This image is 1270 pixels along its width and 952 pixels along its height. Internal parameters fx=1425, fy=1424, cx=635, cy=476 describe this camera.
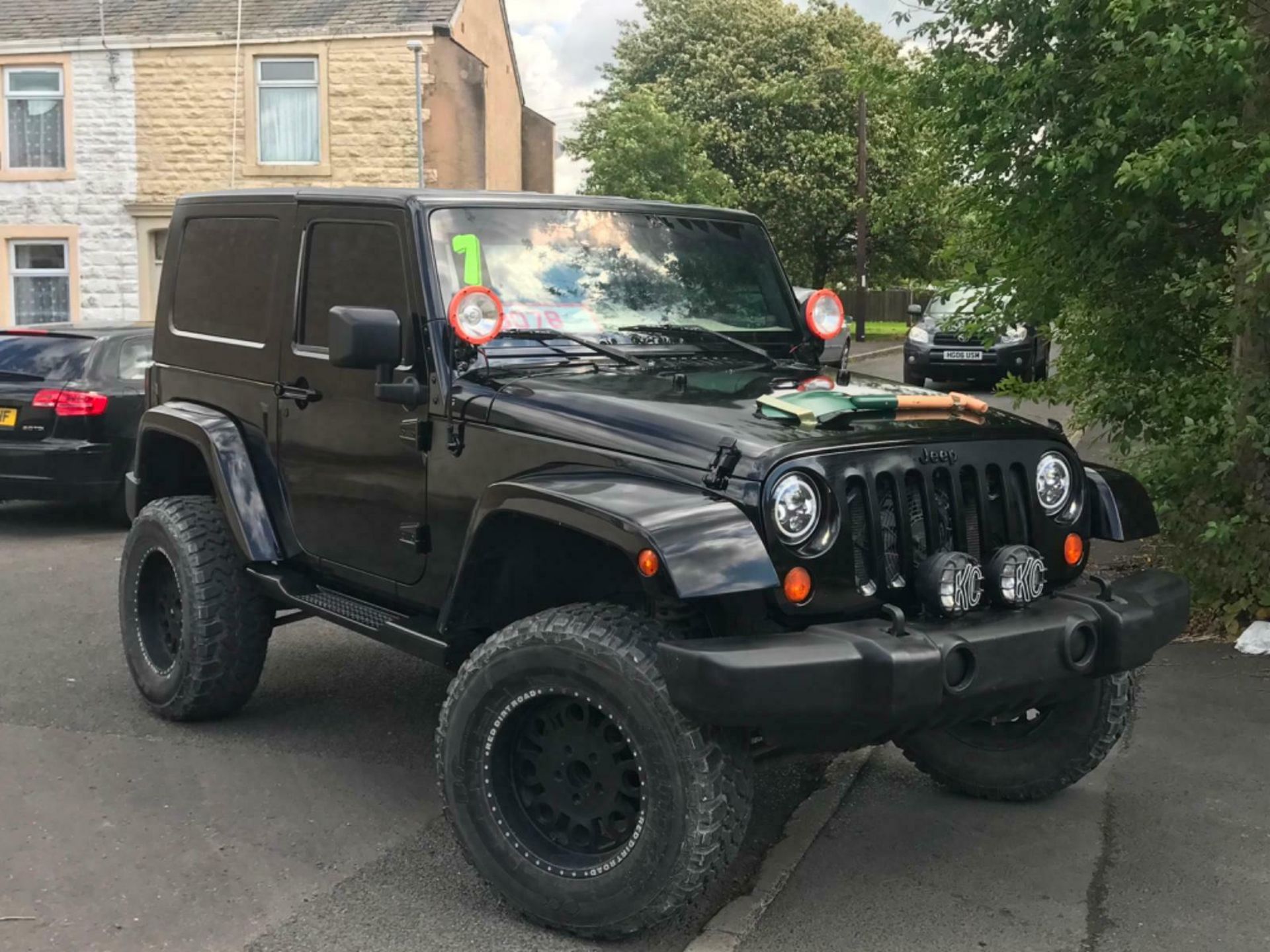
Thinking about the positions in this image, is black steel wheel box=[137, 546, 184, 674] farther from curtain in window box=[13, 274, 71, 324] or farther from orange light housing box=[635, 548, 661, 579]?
curtain in window box=[13, 274, 71, 324]

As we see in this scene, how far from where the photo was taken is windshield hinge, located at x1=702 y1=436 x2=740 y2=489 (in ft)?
12.3

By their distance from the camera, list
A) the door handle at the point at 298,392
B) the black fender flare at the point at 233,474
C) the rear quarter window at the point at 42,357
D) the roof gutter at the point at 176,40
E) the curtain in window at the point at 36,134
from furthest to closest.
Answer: the curtain in window at the point at 36,134 < the roof gutter at the point at 176,40 < the rear quarter window at the point at 42,357 < the black fender flare at the point at 233,474 < the door handle at the point at 298,392

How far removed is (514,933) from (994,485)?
1862 mm

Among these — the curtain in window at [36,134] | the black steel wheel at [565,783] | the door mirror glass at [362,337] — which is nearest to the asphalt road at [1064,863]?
the black steel wheel at [565,783]

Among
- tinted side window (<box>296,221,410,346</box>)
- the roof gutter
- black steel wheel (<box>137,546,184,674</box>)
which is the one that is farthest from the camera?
the roof gutter

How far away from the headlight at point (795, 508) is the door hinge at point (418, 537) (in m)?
1.42

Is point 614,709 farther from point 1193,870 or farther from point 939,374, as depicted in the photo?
point 939,374

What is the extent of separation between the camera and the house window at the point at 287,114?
25.8 meters

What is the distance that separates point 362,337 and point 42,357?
7341 mm

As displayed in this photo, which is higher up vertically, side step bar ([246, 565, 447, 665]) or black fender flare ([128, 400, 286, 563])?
black fender flare ([128, 400, 286, 563])

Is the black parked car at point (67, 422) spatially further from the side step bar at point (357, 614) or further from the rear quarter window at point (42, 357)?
the side step bar at point (357, 614)

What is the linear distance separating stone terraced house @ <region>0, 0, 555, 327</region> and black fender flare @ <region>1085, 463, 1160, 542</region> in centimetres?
2191

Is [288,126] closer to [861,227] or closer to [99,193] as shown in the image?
[99,193]

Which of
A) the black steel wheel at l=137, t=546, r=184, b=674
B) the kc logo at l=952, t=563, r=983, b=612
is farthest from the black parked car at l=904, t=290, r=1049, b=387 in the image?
the kc logo at l=952, t=563, r=983, b=612
